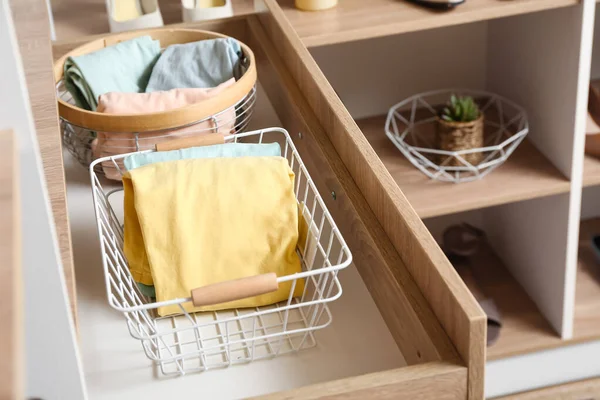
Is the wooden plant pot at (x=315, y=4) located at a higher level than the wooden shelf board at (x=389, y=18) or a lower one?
higher

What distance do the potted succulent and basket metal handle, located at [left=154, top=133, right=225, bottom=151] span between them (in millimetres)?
794

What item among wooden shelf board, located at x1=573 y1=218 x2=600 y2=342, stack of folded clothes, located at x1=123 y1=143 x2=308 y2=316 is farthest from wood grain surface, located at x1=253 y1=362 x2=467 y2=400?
wooden shelf board, located at x1=573 y1=218 x2=600 y2=342

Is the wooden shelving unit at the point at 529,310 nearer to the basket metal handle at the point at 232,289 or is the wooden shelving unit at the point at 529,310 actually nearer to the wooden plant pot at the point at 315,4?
the wooden plant pot at the point at 315,4

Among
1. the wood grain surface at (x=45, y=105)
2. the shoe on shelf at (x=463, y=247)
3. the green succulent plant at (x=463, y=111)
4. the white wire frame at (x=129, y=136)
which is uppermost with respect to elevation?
the wood grain surface at (x=45, y=105)

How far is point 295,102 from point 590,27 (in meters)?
0.69

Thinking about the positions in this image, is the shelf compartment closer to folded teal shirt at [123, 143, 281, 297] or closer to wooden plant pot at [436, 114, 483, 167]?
wooden plant pot at [436, 114, 483, 167]

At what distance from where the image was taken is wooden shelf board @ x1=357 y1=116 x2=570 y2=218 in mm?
1692

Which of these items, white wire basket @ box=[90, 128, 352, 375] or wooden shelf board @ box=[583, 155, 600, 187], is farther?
wooden shelf board @ box=[583, 155, 600, 187]

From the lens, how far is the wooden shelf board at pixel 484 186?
1.69 m

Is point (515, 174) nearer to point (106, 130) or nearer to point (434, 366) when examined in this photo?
point (106, 130)

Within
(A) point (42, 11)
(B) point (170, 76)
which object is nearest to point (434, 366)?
(B) point (170, 76)

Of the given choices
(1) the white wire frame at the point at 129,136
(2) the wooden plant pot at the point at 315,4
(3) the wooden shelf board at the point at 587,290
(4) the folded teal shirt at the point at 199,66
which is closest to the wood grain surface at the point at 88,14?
(2) the wooden plant pot at the point at 315,4

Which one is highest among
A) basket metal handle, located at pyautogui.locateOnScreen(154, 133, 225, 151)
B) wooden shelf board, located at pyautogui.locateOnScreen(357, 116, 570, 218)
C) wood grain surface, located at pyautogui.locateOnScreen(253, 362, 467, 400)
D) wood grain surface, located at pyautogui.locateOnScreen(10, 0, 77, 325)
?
wood grain surface, located at pyautogui.locateOnScreen(10, 0, 77, 325)

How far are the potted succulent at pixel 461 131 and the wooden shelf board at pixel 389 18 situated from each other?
0.28m
